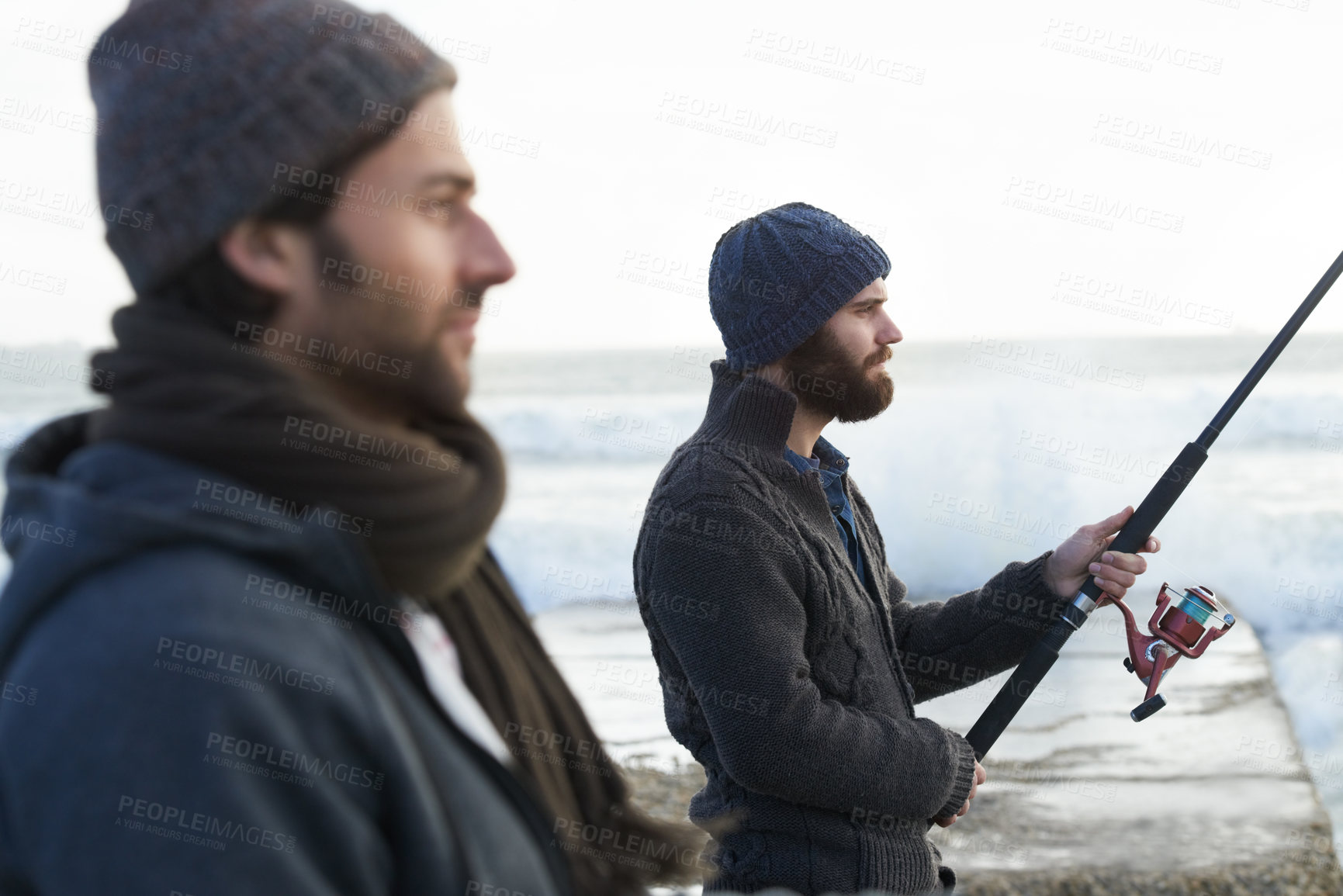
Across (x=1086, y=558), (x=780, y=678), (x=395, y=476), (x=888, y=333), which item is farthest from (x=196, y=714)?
(x=1086, y=558)

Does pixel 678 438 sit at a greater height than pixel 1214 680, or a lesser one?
lesser

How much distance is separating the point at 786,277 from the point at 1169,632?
4.01 ft

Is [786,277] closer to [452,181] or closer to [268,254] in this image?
[452,181]

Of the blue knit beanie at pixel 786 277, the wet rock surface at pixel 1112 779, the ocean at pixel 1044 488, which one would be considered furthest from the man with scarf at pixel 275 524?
the ocean at pixel 1044 488

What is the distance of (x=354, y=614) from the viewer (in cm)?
97

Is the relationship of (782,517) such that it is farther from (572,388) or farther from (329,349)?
(572,388)

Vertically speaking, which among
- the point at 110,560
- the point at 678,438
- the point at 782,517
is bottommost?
the point at 678,438

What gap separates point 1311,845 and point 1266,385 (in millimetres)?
15144

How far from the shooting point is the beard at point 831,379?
2.62m

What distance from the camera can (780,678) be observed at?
2094mm

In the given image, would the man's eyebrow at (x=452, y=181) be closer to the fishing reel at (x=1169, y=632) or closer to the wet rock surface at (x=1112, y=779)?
the fishing reel at (x=1169, y=632)

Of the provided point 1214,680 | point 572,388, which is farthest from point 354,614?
point 572,388

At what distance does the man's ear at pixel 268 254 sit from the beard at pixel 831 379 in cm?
163

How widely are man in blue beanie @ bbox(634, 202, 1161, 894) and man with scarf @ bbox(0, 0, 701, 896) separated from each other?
0.90 meters
